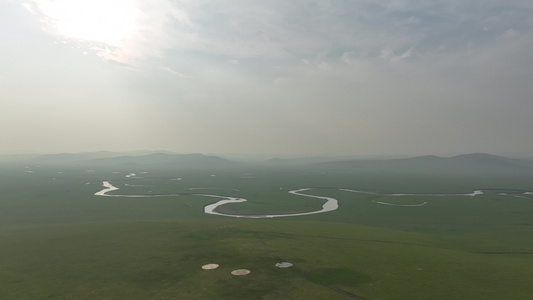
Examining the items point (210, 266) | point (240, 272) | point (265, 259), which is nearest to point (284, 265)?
point (265, 259)

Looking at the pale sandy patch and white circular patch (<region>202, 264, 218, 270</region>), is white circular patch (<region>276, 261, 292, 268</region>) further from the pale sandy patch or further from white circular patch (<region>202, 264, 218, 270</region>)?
white circular patch (<region>202, 264, 218, 270</region>)

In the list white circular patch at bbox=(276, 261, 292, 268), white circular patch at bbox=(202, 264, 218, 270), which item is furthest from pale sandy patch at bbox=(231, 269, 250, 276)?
white circular patch at bbox=(276, 261, 292, 268)

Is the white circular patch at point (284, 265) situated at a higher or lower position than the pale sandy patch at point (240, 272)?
higher

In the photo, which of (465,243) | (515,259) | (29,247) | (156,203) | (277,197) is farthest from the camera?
(277,197)

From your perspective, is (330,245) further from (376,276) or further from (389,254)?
(376,276)

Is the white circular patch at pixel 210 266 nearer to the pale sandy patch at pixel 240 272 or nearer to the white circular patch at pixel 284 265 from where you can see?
the pale sandy patch at pixel 240 272

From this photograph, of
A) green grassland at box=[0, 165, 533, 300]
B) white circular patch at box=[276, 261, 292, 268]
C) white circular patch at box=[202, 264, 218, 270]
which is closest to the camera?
green grassland at box=[0, 165, 533, 300]

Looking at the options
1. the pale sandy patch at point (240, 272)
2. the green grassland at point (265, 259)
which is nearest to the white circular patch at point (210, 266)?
the green grassland at point (265, 259)

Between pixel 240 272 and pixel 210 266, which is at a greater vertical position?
pixel 240 272

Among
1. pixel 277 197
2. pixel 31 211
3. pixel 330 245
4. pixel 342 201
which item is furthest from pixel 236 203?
pixel 330 245

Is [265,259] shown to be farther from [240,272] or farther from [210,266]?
[210,266]

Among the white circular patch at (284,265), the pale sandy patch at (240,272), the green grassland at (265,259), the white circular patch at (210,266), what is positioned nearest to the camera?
the green grassland at (265,259)
